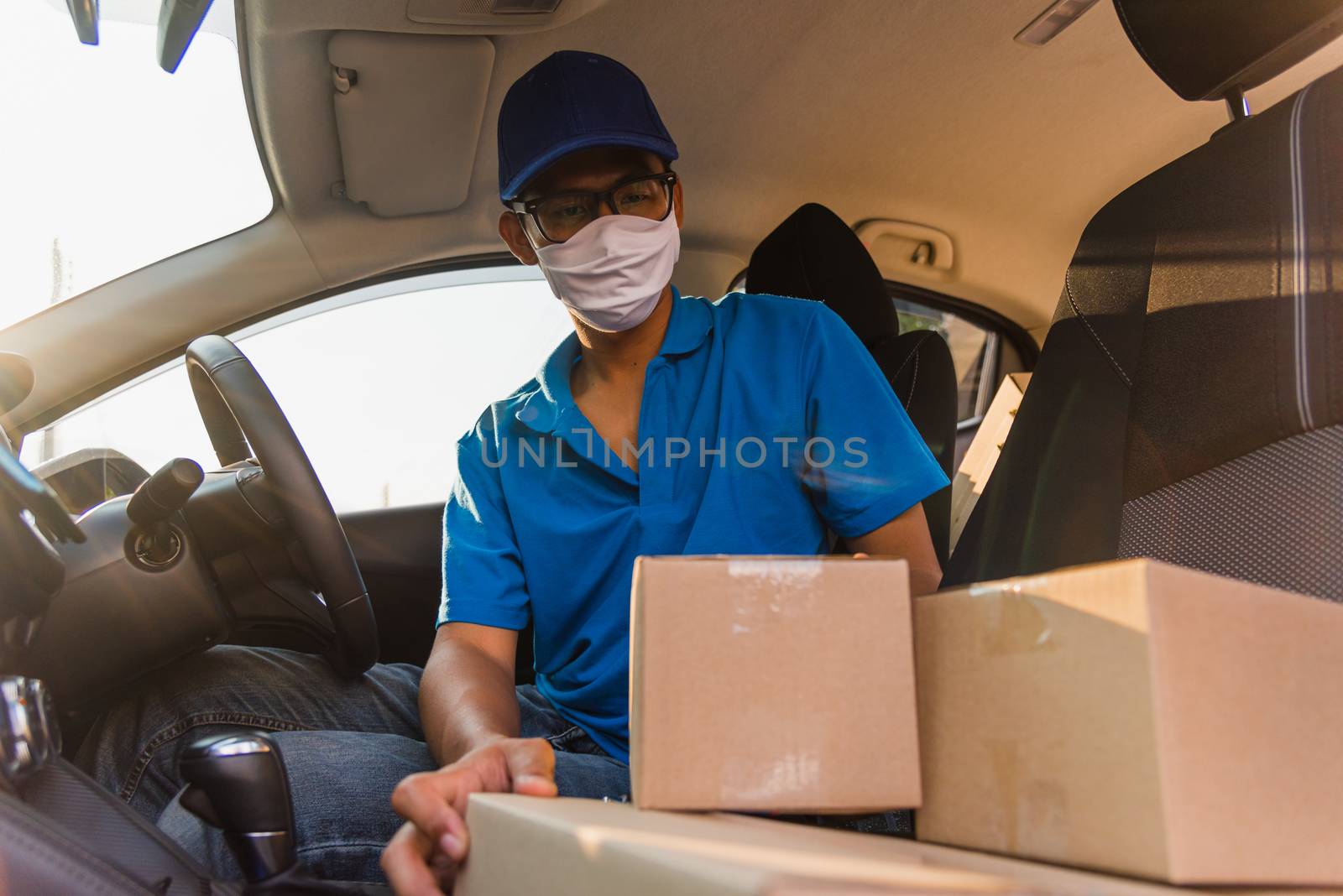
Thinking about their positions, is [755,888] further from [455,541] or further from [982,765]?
[455,541]

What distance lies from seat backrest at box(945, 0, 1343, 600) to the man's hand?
566 mm

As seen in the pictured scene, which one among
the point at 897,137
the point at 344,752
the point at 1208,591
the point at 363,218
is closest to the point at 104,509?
the point at 344,752

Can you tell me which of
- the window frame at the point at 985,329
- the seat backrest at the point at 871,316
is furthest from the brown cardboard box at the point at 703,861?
the window frame at the point at 985,329

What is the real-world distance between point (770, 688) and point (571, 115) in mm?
956

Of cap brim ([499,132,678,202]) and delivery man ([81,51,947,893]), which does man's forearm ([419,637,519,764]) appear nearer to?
delivery man ([81,51,947,893])

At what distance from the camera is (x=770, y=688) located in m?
0.67

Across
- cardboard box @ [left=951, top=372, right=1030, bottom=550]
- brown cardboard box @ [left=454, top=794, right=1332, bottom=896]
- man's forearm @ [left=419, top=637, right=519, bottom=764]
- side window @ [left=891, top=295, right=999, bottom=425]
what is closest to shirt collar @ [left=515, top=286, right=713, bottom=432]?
man's forearm @ [left=419, top=637, right=519, bottom=764]

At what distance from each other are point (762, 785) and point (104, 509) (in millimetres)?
947

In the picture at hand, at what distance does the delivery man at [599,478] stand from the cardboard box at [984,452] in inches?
37.3

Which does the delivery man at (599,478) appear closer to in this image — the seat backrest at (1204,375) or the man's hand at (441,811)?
the seat backrest at (1204,375)

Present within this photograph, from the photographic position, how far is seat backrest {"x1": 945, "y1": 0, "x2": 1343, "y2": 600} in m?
0.87

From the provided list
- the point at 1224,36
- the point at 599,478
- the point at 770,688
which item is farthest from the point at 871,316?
the point at 770,688

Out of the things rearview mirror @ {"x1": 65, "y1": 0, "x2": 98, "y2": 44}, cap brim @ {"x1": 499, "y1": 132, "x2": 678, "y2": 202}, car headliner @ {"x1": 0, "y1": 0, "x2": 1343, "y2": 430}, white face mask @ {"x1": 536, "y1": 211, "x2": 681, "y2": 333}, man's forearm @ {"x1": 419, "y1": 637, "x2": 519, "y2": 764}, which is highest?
car headliner @ {"x1": 0, "y1": 0, "x2": 1343, "y2": 430}

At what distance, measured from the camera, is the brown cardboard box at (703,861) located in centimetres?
44
